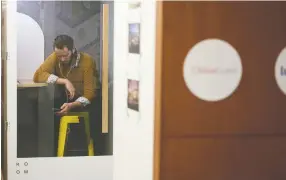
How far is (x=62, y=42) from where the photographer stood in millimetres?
2365

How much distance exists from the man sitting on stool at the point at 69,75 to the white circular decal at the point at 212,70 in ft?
3.51

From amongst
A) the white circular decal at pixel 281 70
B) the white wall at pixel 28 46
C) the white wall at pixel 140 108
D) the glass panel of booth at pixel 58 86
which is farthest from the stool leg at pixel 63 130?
the white circular decal at pixel 281 70

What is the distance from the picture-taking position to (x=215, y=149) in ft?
4.80

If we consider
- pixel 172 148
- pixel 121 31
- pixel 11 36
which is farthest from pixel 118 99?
pixel 11 36

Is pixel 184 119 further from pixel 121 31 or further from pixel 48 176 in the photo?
pixel 48 176

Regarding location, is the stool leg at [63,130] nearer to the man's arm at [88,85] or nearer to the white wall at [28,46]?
the man's arm at [88,85]

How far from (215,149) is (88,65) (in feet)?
3.64

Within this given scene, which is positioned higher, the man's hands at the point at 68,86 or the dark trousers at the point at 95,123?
the man's hands at the point at 68,86

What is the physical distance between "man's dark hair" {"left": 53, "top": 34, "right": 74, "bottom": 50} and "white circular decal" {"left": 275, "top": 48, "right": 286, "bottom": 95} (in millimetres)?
1197

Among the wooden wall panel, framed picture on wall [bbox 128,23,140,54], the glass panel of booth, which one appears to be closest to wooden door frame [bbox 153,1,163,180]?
the wooden wall panel

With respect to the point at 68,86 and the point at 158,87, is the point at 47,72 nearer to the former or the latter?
the point at 68,86

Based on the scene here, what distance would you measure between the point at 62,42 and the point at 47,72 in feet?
0.55

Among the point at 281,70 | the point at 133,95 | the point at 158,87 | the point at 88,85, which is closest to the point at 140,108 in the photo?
the point at 133,95

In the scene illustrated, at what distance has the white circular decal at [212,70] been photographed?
4.63ft
